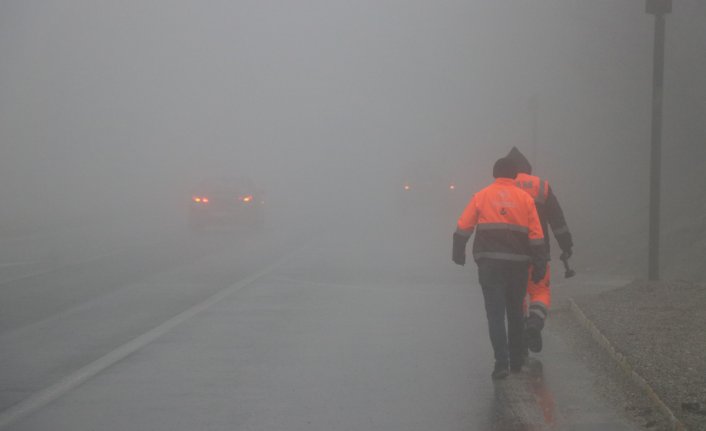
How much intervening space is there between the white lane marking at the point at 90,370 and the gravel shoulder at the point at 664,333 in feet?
14.7

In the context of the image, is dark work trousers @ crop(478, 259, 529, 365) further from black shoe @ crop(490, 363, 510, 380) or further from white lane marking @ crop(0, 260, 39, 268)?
white lane marking @ crop(0, 260, 39, 268)

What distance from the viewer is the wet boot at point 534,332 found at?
905cm

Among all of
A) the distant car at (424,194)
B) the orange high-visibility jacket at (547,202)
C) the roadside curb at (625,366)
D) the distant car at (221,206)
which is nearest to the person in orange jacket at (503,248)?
the orange high-visibility jacket at (547,202)

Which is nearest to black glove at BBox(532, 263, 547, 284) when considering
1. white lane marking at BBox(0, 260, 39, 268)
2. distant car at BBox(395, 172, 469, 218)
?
white lane marking at BBox(0, 260, 39, 268)

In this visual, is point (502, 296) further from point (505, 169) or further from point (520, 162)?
point (520, 162)

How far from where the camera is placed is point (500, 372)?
8703 millimetres

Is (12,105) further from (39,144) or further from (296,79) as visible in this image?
(296,79)

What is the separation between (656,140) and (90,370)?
26.4ft

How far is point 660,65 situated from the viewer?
45.3ft

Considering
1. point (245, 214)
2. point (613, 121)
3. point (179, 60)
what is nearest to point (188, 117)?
point (179, 60)

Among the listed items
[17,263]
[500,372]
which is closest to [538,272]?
[500,372]

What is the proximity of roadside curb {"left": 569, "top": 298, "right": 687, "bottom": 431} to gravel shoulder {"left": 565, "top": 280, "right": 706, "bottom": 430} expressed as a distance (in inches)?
1.6

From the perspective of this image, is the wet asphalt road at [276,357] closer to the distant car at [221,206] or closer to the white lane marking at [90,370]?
the white lane marking at [90,370]

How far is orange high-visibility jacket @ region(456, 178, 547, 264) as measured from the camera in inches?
344
